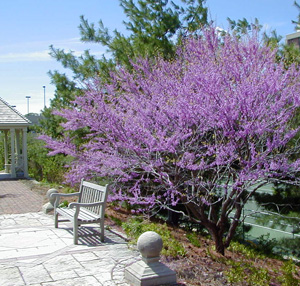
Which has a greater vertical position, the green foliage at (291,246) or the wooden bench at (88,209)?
the wooden bench at (88,209)

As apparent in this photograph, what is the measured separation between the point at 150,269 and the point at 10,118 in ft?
49.1

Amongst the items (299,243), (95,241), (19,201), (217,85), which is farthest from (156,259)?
(19,201)

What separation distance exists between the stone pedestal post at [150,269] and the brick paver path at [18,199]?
17.9 feet

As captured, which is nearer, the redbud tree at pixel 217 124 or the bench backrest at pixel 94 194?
the redbud tree at pixel 217 124

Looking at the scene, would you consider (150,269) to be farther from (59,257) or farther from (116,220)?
(116,220)

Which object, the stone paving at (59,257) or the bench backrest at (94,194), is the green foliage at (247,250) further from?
the bench backrest at (94,194)

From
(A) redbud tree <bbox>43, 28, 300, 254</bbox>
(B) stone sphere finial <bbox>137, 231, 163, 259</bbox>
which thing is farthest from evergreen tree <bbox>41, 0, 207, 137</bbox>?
(B) stone sphere finial <bbox>137, 231, 163, 259</bbox>

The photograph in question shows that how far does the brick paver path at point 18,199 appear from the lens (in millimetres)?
9703

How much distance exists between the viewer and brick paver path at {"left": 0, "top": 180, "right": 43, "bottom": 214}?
31.8 feet

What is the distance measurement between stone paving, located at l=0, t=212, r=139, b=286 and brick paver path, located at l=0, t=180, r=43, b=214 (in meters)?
1.77

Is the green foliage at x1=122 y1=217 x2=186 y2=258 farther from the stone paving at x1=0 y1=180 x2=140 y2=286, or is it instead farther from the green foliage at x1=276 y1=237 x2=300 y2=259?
Answer: the green foliage at x1=276 y1=237 x2=300 y2=259

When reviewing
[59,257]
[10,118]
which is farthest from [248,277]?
[10,118]

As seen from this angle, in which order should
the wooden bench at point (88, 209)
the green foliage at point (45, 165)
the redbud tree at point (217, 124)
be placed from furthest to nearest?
1. the green foliage at point (45, 165)
2. the wooden bench at point (88, 209)
3. the redbud tree at point (217, 124)

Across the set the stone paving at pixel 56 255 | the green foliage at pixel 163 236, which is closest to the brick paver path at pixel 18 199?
the stone paving at pixel 56 255
